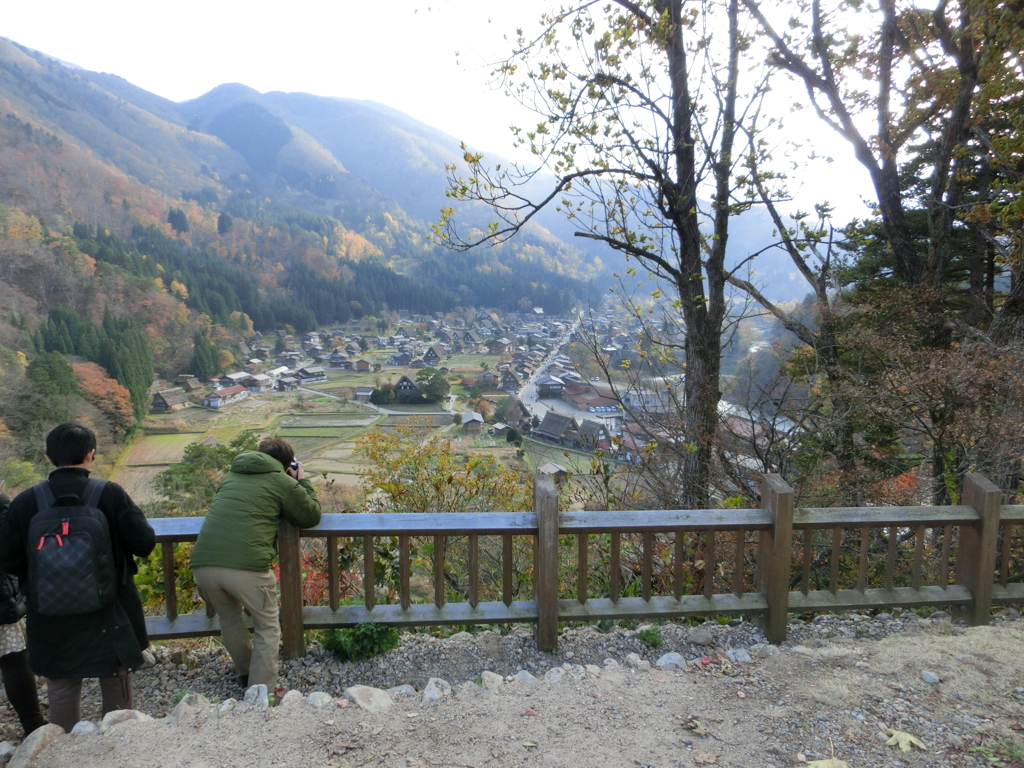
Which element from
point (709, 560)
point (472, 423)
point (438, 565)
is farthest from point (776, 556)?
point (472, 423)

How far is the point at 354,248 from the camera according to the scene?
95.9 meters

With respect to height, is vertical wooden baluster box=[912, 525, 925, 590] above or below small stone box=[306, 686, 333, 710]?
above

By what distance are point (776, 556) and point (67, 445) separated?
3727 millimetres

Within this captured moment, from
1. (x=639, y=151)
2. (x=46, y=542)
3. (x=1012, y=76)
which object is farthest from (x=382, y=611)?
(x=1012, y=76)

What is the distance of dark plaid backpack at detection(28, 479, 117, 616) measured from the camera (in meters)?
2.47

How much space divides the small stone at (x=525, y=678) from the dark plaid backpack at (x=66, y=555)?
2.03 m

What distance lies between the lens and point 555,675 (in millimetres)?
3131

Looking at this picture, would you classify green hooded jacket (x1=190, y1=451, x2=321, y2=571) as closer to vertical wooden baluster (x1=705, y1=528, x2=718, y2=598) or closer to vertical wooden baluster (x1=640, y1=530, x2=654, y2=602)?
vertical wooden baluster (x1=640, y1=530, x2=654, y2=602)

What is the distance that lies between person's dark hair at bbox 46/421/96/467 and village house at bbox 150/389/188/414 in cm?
4217

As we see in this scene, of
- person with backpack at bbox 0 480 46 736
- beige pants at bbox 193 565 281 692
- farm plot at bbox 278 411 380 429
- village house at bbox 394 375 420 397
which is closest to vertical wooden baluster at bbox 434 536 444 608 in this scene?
beige pants at bbox 193 565 281 692

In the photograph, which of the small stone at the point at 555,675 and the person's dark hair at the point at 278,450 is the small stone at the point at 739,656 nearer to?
the small stone at the point at 555,675

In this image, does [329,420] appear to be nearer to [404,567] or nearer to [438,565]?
[404,567]

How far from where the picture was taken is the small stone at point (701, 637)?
360 centimetres

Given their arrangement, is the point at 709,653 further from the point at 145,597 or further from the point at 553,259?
the point at 553,259
